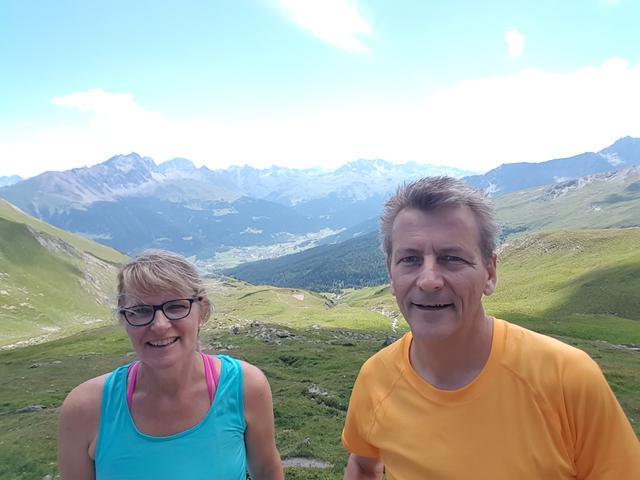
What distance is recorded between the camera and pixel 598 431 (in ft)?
14.5

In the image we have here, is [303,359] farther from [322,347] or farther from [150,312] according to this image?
[150,312]

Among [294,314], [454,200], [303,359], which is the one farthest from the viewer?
[294,314]

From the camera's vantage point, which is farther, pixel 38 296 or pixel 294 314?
pixel 38 296

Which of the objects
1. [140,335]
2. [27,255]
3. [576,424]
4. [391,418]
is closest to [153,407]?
[140,335]

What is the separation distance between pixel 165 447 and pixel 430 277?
406cm

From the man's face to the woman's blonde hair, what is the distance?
9.87ft

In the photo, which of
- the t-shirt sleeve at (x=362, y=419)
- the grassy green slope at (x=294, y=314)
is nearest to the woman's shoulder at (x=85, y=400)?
the t-shirt sleeve at (x=362, y=419)

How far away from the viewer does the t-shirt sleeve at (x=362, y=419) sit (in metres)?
5.92

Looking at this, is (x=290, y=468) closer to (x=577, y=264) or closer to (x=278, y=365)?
(x=278, y=365)

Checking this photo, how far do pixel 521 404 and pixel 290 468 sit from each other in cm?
1615

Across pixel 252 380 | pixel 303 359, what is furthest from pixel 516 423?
pixel 303 359

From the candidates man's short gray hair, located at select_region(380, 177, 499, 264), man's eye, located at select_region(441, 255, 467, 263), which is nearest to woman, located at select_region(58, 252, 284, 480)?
man's eye, located at select_region(441, 255, 467, 263)

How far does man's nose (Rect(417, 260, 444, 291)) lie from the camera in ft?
16.2

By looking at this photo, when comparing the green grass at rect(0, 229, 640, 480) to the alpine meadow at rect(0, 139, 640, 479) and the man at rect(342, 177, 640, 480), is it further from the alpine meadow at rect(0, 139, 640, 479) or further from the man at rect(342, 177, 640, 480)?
the man at rect(342, 177, 640, 480)
